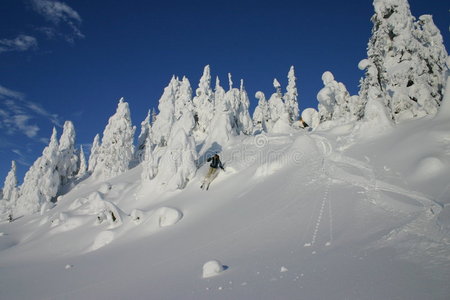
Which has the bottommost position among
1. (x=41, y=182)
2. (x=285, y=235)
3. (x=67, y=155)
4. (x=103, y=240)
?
(x=285, y=235)

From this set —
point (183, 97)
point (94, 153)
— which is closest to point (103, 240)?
point (183, 97)

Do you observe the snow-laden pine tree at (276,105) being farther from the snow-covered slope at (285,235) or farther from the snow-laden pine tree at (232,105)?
the snow-covered slope at (285,235)

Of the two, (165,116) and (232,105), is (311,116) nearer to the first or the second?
(232,105)

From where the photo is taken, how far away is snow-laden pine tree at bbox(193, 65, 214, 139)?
143 feet

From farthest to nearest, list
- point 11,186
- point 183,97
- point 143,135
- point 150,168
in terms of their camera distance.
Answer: point 143,135 < point 11,186 < point 183,97 < point 150,168

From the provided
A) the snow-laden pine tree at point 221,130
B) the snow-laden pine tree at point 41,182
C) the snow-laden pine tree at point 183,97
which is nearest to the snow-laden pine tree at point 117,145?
the snow-laden pine tree at point 41,182

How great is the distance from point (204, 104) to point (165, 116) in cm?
690

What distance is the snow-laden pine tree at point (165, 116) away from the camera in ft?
152

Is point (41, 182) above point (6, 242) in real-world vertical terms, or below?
above

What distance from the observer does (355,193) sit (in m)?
10.5

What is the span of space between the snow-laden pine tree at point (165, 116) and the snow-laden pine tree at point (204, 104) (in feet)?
13.5

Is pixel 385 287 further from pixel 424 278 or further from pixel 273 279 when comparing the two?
pixel 273 279

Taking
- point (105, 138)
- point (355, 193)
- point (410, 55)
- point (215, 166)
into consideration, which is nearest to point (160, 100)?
point (105, 138)

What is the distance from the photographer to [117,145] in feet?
153
